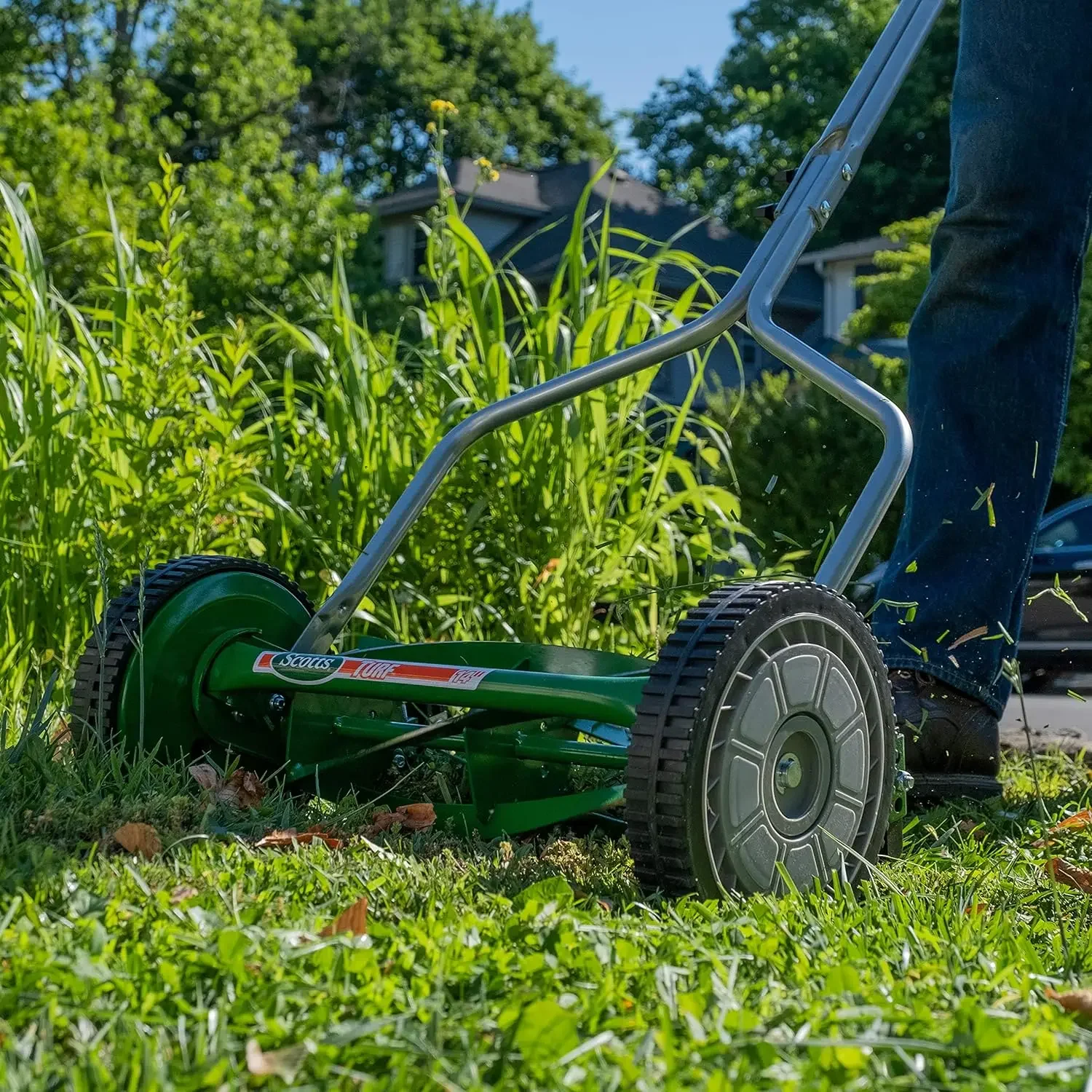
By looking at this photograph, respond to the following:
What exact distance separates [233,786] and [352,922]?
75 centimetres

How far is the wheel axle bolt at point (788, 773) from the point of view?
1546 mm

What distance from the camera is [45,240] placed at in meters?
19.8

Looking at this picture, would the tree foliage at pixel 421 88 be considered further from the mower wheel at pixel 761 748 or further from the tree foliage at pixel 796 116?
the mower wheel at pixel 761 748

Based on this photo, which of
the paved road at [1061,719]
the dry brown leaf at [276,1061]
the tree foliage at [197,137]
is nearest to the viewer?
the dry brown leaf at [276,1061]

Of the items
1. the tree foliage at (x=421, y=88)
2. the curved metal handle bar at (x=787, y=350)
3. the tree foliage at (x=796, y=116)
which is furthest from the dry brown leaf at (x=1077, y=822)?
the tree foliage at (x=421, y=88)

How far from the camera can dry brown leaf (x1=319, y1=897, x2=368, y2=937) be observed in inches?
50.2

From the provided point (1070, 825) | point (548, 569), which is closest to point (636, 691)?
point (1070, 825)

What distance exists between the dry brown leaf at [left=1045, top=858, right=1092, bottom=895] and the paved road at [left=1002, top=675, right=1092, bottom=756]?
1206 mm

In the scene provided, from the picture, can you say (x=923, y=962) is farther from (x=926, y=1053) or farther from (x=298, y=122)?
(x=298, y=122)

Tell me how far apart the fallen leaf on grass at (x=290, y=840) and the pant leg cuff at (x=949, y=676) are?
101 cm

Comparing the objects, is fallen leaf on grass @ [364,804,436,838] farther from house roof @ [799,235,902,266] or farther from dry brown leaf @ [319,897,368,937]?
house roof @ [799,235,902,266]

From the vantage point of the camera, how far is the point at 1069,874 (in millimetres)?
1847

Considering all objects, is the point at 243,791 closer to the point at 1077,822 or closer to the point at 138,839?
the point at 138,839

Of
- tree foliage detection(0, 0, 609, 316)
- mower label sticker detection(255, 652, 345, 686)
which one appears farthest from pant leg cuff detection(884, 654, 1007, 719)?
tree foliage detection(0, 0, 609, 316)
